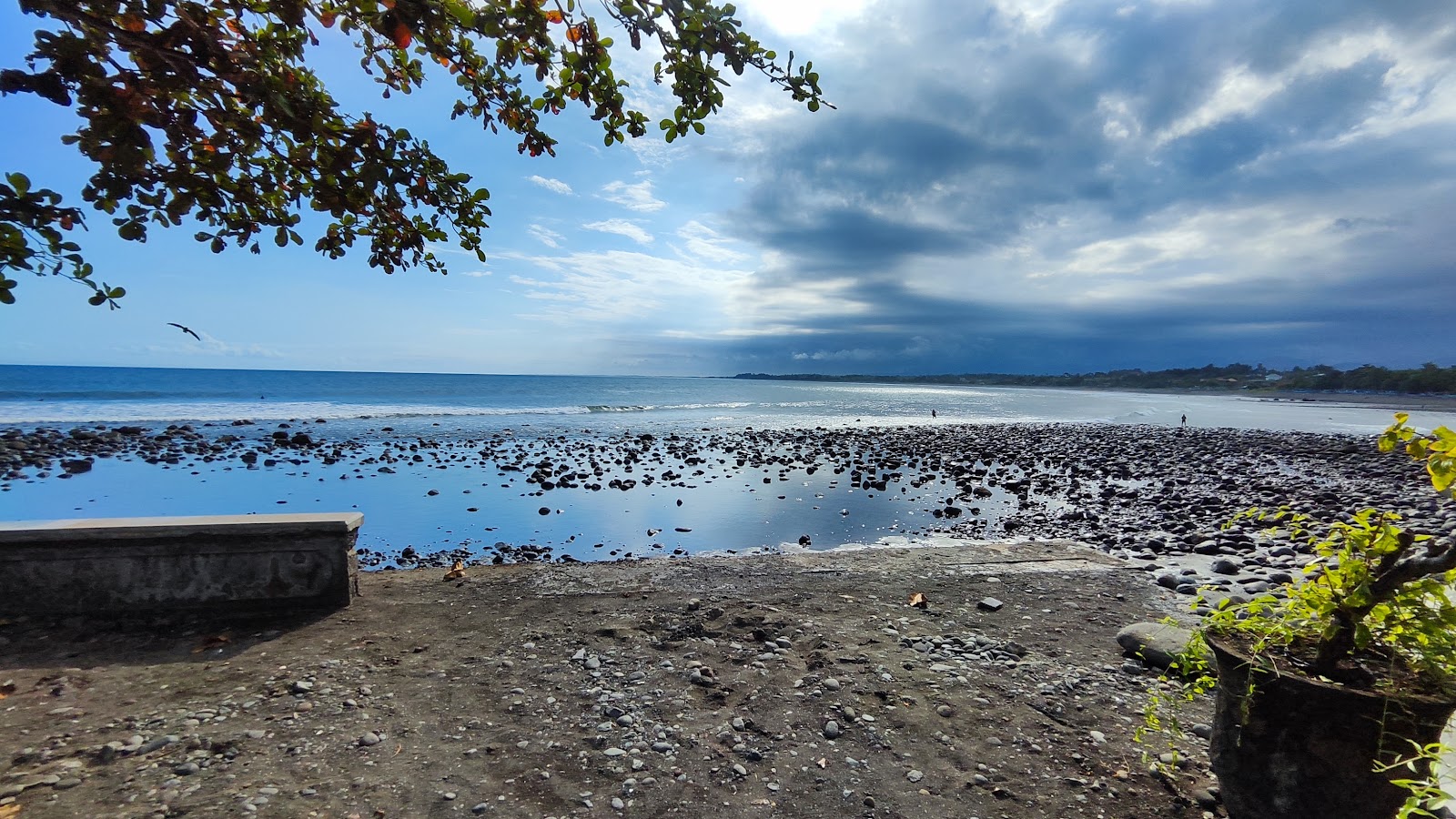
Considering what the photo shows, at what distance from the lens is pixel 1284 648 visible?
295cm

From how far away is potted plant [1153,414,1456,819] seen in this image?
252 centimetres

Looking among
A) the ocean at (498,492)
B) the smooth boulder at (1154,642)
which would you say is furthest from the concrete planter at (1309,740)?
the ocean at (498,492)

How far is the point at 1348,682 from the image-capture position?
2734mm

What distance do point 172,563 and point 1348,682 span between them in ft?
25.6

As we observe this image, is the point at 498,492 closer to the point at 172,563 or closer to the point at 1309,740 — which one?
the point at 172,563

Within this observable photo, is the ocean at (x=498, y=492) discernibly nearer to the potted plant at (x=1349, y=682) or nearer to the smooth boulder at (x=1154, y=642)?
the smooth boulder at (x=1154, y=642)

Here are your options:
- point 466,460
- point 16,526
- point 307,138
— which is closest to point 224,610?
point 16,526

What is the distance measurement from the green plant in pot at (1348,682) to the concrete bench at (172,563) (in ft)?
21.2

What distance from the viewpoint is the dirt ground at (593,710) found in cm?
338

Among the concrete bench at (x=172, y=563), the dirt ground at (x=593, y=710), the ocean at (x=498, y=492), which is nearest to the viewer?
the dirt ground at (x=593, y=710)

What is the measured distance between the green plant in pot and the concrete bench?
645cm

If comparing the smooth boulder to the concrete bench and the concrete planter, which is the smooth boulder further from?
the concrete bench

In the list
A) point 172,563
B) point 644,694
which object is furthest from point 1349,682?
point 172,563

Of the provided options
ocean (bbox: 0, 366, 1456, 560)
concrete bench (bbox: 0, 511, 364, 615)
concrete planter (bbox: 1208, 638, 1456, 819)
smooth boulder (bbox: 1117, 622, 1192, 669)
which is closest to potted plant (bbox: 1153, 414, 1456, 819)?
concrete planter (bbox: 1208, 638, 1456, 819)
